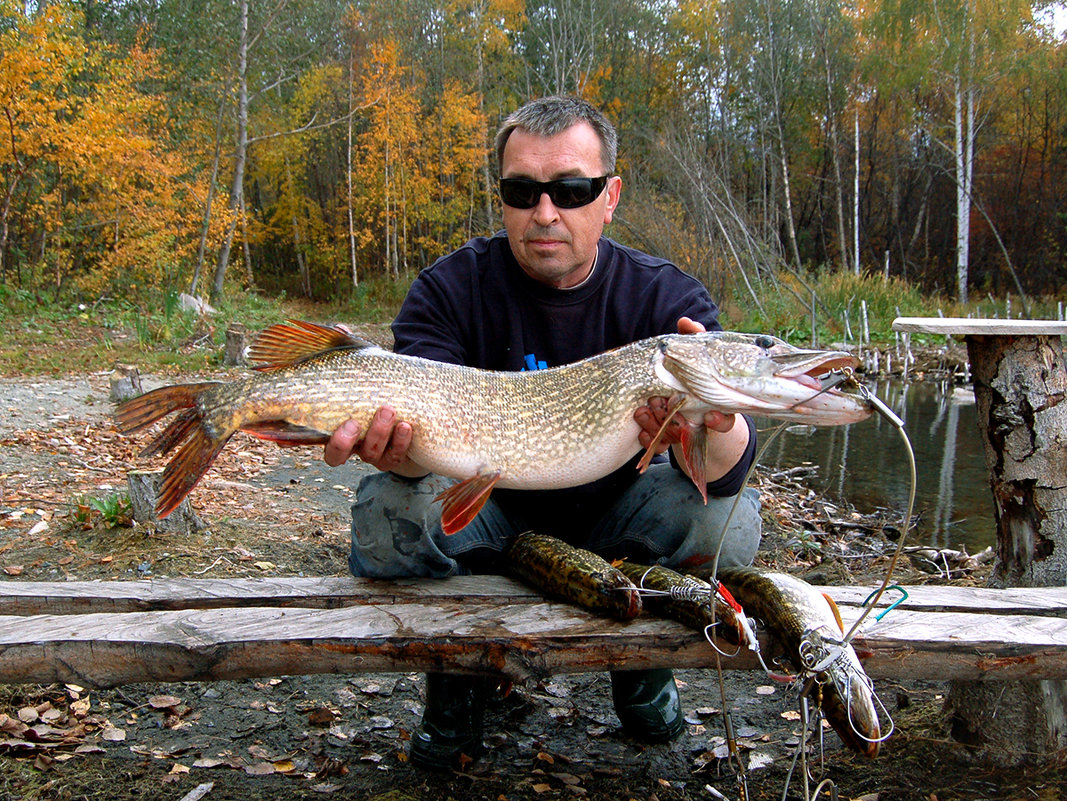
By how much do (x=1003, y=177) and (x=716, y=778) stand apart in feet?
91.7

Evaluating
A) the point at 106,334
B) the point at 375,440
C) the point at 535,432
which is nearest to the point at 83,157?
the point at 106,334

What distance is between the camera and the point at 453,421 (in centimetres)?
222

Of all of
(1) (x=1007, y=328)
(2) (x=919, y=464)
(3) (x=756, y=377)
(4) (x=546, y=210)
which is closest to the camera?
(3) (x=756, y=377)

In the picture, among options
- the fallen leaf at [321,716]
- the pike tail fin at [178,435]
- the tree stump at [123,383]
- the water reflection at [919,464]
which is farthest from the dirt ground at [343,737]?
the tree stump at [123,383]

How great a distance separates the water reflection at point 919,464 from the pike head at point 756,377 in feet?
12.7

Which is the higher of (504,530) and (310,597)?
(504,530)

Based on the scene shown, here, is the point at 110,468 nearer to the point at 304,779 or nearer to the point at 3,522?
the point at 3,522

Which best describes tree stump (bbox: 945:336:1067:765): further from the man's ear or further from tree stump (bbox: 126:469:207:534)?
tree stump (bbox: 126:469:207:534)

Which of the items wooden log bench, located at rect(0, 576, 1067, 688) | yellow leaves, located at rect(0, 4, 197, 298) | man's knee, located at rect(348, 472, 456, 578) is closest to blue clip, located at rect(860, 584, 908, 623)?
wooden log bench, located at rect(0, 576, 1067, 688)

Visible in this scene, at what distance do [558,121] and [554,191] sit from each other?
245mm

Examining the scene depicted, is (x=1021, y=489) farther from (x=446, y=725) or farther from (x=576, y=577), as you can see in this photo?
(x=446, y=725)

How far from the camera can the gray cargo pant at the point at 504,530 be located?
2473mm

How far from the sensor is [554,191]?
2.61 metres

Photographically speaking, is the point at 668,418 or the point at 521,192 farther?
the point at 521,192
